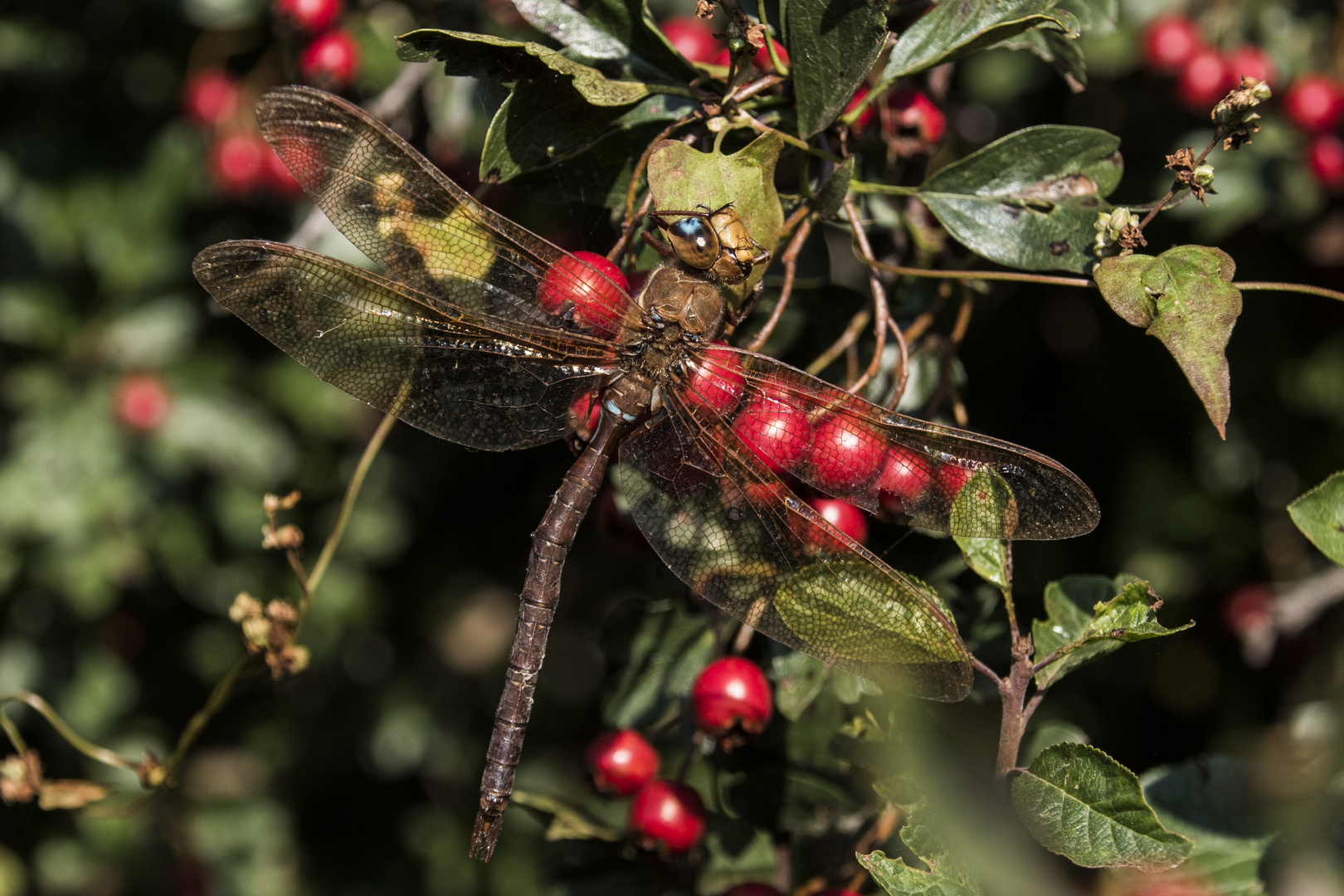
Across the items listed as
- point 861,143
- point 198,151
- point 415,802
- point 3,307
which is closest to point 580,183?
point 861,143

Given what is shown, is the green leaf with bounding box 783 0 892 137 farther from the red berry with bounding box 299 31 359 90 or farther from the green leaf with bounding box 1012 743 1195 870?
the red berry with bounding box 299 31 359 90

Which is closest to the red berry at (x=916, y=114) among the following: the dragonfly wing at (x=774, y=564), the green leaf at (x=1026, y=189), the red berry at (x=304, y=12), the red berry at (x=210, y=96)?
the green leaf at (x=1026, y=189)

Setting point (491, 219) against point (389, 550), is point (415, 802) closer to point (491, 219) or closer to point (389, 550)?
point (389, 550)

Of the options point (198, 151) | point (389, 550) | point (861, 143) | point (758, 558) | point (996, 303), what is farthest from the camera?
point (389, 550)

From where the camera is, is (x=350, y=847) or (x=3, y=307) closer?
(x=3, y=307)

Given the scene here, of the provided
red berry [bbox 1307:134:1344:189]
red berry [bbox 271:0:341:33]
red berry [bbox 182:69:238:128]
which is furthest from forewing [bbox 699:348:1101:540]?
red berry [bbox 182:69:238:128]

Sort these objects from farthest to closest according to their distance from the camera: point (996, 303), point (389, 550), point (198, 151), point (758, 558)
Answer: point (389, 550) < point (198, 151) < point (996, 303) < point (758, 558)
